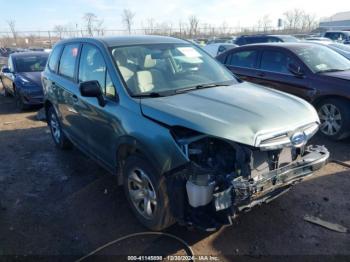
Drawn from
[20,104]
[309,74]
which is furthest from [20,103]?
[309,74]

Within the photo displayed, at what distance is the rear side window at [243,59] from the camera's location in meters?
7.39

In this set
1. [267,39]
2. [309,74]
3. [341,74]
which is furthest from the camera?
[267,39]

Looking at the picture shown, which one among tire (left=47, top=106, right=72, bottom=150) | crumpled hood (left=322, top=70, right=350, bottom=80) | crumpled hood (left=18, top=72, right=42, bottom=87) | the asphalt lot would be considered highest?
crumpled hood (left=322, top=70, right=350, bottom=80)

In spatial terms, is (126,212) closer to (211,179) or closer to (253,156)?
(211,179)

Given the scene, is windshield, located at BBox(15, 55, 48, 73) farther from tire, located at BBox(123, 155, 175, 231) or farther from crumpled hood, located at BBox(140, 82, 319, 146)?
crumpled hood, located at BBox(140, 82, 319, 146)

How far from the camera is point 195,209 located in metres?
2.94

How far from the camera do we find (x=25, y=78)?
9539 millimetres

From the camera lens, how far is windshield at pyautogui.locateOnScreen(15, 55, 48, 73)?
1030cm

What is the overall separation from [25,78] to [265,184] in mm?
8558

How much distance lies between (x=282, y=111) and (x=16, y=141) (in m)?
5.53

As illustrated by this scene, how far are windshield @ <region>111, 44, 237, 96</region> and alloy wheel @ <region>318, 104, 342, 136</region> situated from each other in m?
2.53

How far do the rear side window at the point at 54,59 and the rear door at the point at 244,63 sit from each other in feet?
12.8

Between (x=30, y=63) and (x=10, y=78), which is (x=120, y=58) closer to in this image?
(x=30, y=63)

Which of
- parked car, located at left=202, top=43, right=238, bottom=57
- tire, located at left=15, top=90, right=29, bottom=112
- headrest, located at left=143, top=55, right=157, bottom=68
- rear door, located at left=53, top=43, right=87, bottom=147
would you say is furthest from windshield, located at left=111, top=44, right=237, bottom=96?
parked car, located at left=202, top=43, right=238, bottom=57
